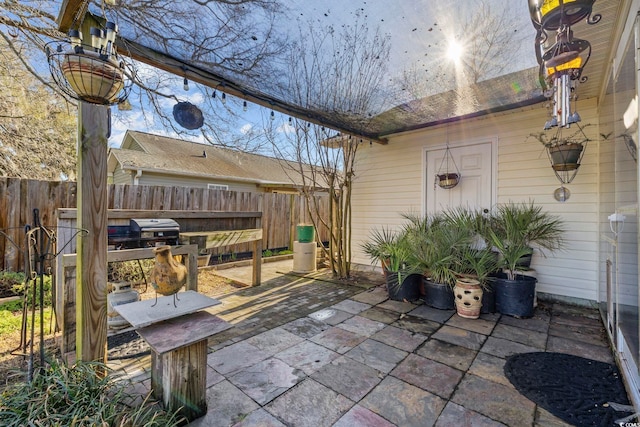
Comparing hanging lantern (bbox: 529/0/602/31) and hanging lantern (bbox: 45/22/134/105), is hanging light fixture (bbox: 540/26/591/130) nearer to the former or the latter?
hanging lantern (bbox: 529/0/602/31)

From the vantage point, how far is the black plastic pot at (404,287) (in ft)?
12.7

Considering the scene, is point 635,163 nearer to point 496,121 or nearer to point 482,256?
point 482,256

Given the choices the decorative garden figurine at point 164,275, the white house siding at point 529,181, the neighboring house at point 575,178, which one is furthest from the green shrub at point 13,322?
the white house siding at point 529,181

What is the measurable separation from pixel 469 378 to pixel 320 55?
10.5 feet

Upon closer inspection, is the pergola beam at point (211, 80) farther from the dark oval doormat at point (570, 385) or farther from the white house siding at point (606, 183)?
the dark oval doormat at point (570, 385)

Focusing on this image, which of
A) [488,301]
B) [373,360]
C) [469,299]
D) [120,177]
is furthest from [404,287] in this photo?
[120,177]

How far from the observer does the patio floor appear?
5.68 feet

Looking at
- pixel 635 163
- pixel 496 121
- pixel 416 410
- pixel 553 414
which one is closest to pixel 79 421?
pixel 416 410

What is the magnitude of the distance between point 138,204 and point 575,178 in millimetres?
6473

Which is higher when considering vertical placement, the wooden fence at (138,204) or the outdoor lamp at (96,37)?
the outdoor lamp at (96,37)

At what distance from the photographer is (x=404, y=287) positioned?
3.86m

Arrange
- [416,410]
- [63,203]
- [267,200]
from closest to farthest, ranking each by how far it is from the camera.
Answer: [416,410] < [63,203] < [267,200]

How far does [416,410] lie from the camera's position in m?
1.76

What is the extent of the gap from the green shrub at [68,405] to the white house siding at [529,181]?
15.1 feet
